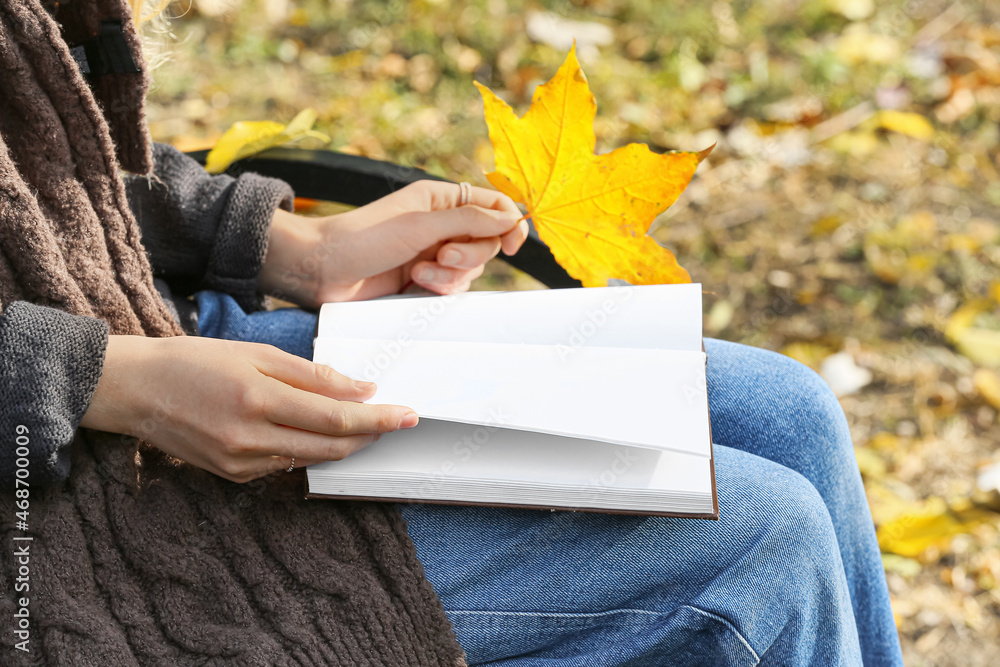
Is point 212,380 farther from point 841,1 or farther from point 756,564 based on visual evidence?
point 841,1

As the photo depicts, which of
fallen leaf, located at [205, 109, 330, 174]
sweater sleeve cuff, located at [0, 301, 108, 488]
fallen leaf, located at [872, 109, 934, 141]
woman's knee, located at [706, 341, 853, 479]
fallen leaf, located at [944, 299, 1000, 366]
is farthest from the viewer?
fallen leaf, located at [872, 109, 934, 141]

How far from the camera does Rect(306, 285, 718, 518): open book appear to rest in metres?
0.70

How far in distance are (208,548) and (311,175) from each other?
618mm

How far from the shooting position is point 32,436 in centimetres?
62

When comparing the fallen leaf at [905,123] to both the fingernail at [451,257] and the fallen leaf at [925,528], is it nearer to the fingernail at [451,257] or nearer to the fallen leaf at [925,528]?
the fallen leaf at [925,528]

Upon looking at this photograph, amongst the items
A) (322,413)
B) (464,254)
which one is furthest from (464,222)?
(322,413)

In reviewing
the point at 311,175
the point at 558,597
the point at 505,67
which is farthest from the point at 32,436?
the point at 505,67

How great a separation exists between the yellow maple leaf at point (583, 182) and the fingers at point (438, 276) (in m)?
0.12

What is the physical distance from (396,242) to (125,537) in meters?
0.46

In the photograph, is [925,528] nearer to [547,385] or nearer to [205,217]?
[547,385]

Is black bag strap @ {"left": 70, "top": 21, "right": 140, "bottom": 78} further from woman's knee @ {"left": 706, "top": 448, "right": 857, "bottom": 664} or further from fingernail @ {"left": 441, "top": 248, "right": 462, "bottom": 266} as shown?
woman's knee @ {"left": 706, "top": 448, "right": 857, "bottom": 664}

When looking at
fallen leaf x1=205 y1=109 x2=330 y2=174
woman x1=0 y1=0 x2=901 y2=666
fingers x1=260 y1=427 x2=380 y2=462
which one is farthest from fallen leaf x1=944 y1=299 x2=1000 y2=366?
fingers x1=260 y1=427 x2=380 y2=462

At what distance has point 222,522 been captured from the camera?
27.8 inches

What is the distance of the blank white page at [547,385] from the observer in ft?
2.28
